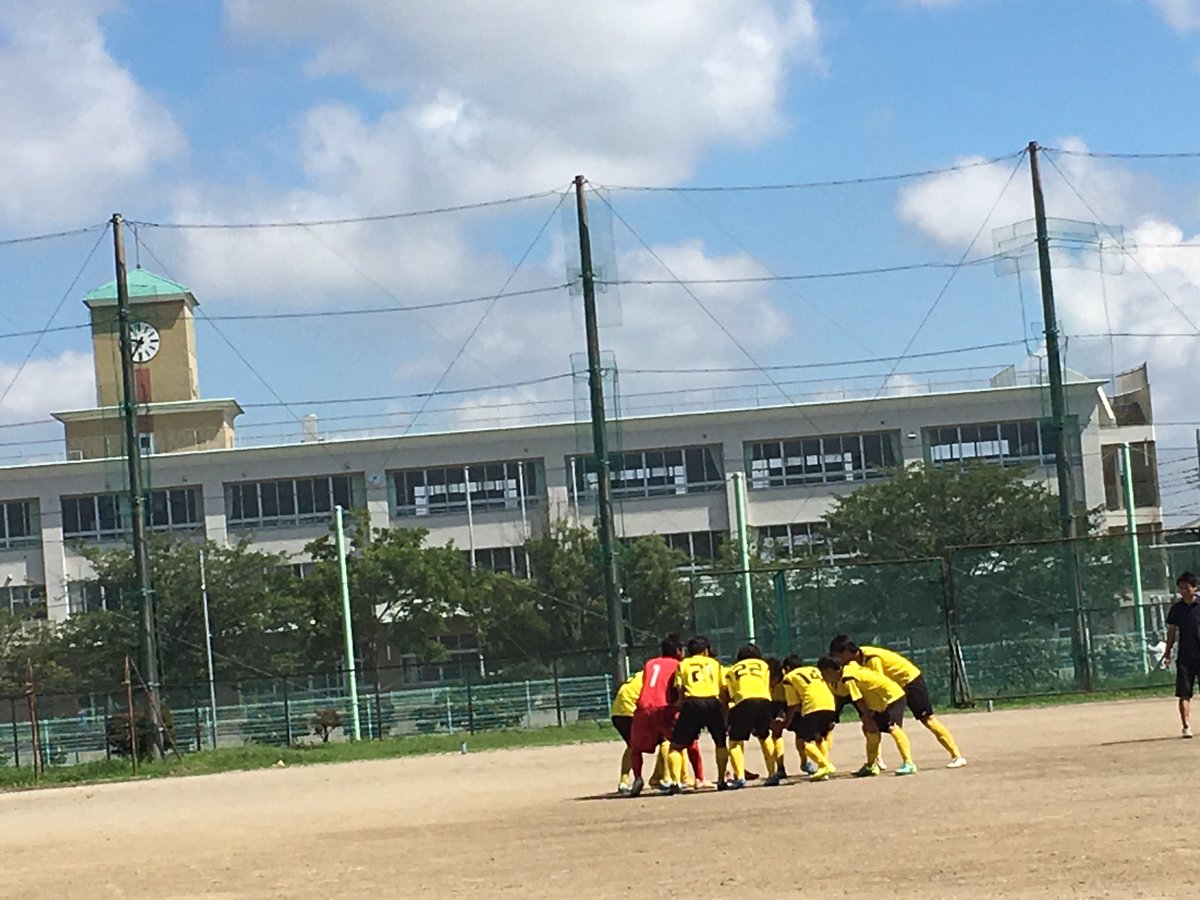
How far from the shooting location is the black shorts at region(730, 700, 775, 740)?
18938 millimetres

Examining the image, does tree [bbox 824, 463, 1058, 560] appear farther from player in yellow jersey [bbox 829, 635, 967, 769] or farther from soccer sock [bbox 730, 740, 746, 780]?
soccer sock [bbox 730, 740, 746, 780]

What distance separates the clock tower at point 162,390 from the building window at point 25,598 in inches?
228

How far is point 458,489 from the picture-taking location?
7225 cm

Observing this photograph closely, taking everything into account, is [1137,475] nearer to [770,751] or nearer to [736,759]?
[770,751]

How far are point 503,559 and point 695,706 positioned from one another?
175 ft

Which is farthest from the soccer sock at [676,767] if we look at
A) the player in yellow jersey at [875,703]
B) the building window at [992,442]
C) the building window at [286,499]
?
the building window at [286,499]

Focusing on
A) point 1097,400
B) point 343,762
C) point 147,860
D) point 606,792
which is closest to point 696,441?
point 1097,400

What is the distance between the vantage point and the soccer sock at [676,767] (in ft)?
62.4

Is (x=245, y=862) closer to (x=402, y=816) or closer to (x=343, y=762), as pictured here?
(x=402, y=816)

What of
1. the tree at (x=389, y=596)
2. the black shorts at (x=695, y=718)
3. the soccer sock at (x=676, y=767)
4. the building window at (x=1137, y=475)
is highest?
the building window at (x=1137, y=475)

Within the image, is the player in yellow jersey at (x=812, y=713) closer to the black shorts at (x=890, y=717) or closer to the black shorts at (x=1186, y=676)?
the black shorts at (x=890, y=717)

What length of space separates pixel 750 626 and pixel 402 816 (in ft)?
59.6

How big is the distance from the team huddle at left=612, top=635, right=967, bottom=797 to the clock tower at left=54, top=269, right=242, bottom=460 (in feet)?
192

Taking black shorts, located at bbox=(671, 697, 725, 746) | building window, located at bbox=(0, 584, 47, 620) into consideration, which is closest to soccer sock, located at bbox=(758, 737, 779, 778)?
black shorts, located at bbox=(671, 697, 725, 746)
